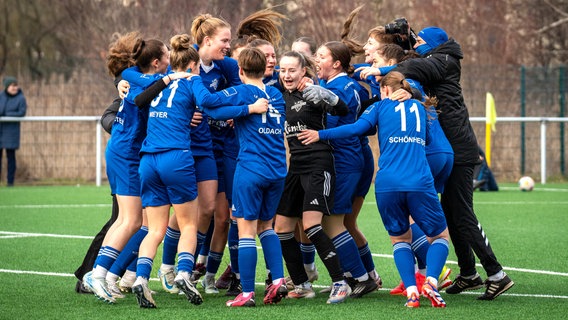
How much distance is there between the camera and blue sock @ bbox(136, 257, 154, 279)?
22.6ft

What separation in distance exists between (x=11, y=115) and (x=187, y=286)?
13797 mm

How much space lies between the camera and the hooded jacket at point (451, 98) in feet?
24.9

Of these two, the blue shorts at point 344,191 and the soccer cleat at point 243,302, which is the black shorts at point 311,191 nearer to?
the blue shorts at point 344,191

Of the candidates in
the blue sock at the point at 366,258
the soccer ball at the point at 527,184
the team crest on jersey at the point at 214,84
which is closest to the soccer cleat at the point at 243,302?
the blue sock at the point at 366,258

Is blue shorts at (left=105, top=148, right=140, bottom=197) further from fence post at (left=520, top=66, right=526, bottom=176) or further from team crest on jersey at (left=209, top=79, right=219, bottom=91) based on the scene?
fence post at (left=520, top=66, right=526, bottom=176)

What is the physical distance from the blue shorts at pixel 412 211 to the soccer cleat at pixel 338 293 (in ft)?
1.71

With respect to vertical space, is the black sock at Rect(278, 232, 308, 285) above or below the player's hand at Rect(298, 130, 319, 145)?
Result: below

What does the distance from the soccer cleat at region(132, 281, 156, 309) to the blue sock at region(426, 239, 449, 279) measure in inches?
75.0

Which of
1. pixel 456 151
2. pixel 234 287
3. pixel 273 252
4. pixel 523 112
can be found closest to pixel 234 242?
pixel 234 287

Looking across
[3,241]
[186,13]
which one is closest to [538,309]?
[3,241]

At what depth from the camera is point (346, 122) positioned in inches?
304

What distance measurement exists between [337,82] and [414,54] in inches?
25.3

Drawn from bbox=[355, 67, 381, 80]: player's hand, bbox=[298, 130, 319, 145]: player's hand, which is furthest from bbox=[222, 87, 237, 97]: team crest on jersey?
bbox=[355, 67, 381, 80]: player's hand

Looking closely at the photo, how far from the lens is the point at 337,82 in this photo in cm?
769
